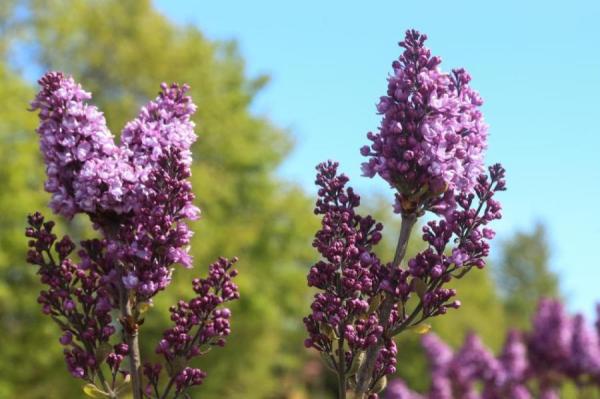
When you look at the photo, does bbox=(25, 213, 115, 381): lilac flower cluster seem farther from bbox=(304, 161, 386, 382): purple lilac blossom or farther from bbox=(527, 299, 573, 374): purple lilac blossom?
bbox=(527, 299, 573, 374): purple lilac blossom

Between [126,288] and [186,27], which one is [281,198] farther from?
[126,288]

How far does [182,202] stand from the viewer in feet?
12.0

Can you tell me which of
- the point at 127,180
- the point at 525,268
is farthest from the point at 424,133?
the point at 525,268

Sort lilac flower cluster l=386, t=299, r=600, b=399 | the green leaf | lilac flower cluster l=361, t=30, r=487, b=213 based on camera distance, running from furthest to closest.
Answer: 1. lilac flower cluster l=386, t=299, r=600, b=399
2. the green leaf
3. lilac flower cluster l=361, t=30, r=487, b=213

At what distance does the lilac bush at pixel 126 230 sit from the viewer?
11.7 ft

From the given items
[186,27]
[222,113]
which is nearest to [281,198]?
[222,113]

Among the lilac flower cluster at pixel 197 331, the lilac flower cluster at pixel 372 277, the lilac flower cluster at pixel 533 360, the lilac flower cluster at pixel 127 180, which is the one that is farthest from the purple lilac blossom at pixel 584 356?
the lilac flower cluster at pixel 127 180

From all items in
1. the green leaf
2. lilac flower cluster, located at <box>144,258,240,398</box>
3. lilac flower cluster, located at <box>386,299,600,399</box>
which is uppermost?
lilac flower cluster, located at <box>386,299,600,399</box>

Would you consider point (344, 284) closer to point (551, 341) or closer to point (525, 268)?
point (551, 341)

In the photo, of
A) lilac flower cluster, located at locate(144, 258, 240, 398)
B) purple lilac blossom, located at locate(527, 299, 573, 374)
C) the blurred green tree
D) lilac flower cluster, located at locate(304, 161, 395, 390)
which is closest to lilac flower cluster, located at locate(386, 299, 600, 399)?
purple lilac blossom, located at locate(527, 299, 573, 374)

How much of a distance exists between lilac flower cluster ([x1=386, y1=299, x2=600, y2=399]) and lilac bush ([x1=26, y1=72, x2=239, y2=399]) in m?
6.81

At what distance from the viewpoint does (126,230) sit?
143 inches

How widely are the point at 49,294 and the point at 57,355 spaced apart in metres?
18.7

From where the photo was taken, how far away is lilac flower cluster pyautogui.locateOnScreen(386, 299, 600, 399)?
10.3 metres
